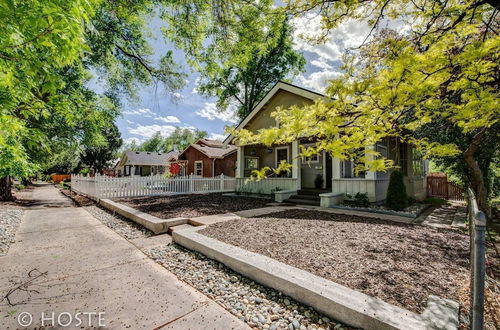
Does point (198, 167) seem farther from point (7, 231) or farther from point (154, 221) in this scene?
point (154, 221)

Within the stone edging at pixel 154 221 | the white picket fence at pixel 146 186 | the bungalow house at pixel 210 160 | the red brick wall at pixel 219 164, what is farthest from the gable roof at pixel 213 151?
the stone edging at pixel 154 221

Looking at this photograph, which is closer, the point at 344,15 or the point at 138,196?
the point at 344,15

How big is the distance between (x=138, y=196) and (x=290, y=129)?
11.4 m

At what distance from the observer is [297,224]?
221 inches

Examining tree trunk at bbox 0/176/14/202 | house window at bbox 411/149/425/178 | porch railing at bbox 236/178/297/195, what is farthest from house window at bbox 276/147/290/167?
tree trunk at bbox 0/176/14/202

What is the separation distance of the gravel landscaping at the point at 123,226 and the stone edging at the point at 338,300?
3052mm

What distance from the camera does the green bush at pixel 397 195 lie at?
806 centimetres

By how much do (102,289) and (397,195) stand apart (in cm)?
899

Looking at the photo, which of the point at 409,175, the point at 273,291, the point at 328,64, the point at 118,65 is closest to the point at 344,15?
the point at 328,64

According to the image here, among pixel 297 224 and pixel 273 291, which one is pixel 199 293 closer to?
pixel 273 291

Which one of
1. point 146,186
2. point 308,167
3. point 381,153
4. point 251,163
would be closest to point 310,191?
point 308,167

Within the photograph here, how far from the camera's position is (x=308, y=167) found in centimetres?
1225

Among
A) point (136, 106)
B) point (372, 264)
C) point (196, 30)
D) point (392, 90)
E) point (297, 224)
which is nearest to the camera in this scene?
point (392, 90)

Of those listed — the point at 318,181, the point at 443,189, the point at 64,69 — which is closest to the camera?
the point at 318,181
